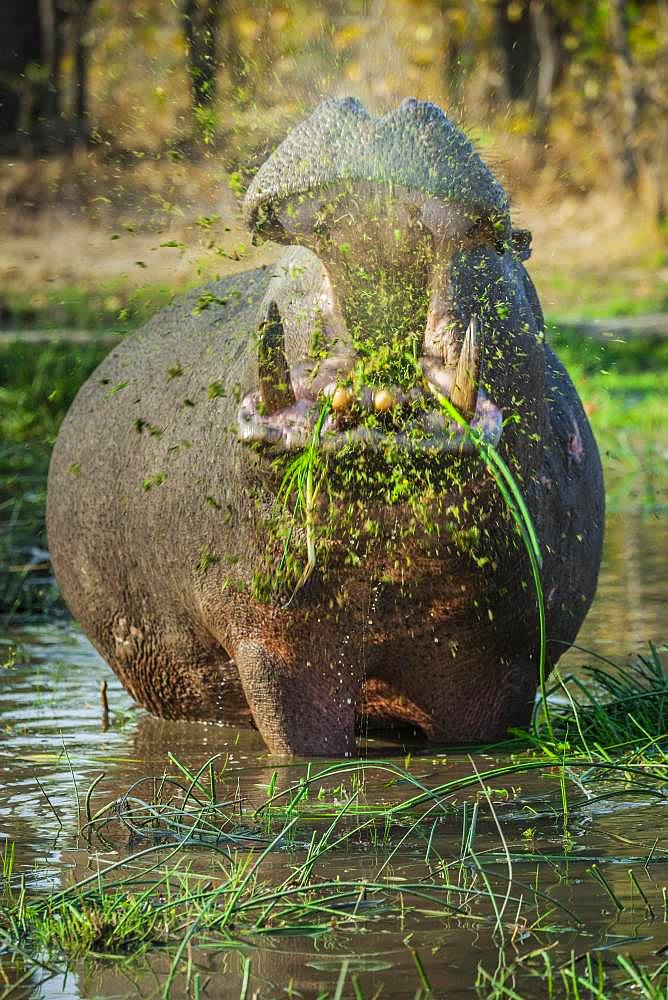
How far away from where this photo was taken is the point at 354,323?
3.74 metres

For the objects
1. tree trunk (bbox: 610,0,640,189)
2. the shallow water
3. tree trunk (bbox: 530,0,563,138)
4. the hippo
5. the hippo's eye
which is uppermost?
tree trunk (bbox: 530,0,563,138)

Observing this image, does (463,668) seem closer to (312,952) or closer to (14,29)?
(312,952)

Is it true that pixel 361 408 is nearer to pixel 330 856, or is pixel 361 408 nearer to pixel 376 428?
pixel 376 428

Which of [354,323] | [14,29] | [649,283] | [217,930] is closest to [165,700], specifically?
[354,323]

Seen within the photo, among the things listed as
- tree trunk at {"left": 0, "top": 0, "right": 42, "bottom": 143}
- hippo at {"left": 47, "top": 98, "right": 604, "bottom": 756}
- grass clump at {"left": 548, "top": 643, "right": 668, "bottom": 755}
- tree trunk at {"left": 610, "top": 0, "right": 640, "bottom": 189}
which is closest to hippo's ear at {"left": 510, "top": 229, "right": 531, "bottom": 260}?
hippo at {"left": 47, "top": 98, "right": 604, "bottom": 756}

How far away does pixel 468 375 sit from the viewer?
3.59 meters

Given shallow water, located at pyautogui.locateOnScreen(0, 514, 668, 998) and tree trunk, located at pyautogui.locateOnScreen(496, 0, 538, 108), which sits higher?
tree trunk, located at pyautogui.locateOnScreen(496, 0, 538, 108)

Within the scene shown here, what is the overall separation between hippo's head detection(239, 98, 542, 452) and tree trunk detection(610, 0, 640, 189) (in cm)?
1700

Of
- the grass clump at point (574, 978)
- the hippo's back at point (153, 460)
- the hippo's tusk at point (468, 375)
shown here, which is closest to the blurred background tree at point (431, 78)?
the hippo's back at point (153, 460)

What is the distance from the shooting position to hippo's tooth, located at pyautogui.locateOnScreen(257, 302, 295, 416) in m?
3.71

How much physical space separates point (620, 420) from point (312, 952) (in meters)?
7.54

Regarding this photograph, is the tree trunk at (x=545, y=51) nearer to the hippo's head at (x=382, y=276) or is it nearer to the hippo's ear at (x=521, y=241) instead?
the hippo's ear at (x=521, y=241)

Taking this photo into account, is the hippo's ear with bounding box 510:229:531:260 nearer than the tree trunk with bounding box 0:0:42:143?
Yes

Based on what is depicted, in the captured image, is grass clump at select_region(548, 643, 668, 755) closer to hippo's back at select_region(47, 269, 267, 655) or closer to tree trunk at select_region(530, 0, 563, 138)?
hippo's back at select_region(47, 269, 267, 655)
